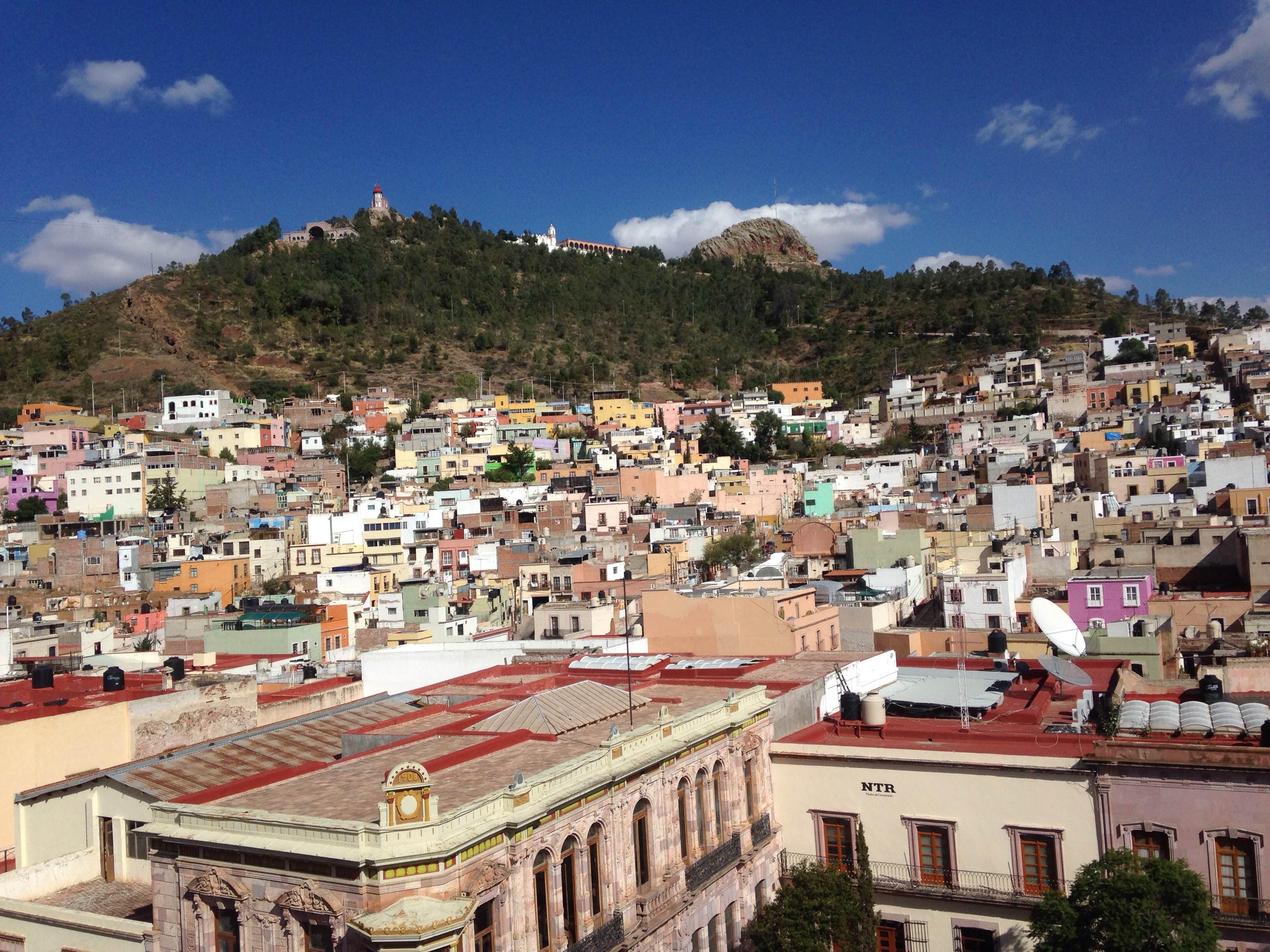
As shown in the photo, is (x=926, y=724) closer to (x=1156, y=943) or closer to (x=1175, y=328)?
(x=1156, y=943)

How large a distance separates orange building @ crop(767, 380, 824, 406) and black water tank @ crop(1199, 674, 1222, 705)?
297 feet

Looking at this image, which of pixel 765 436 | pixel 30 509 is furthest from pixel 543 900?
pixel 765 436

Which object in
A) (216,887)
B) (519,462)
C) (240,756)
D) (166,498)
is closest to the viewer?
(216,887)

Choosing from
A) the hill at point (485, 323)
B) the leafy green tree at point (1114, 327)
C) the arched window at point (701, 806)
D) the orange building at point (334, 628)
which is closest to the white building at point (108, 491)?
the hill at point (485, 323)

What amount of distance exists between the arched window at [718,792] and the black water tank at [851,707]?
10.3 ft

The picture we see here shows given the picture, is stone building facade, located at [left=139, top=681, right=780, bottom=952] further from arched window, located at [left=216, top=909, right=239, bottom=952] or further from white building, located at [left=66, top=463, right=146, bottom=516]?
white building, located at [left=66, top=463, right=146, bottom=516]

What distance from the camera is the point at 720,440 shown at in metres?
86.3

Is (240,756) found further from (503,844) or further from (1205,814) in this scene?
(1205,814)

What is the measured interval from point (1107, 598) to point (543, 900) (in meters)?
24.6

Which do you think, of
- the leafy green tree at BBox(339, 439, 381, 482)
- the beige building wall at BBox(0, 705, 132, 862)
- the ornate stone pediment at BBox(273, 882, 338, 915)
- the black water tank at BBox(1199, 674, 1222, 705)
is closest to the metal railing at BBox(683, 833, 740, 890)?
the ornate stone pediment at BBox(273, 882, 338, 915)

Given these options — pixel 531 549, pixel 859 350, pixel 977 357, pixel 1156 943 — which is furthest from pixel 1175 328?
pixel 1156 943

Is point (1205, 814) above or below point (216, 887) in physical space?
below

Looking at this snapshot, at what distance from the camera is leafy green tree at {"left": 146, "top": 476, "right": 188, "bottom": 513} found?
69.6 meters

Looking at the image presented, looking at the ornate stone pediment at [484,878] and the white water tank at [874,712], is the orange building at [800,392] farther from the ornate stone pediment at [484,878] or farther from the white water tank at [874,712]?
the ornate stone pediment at [484,878]
